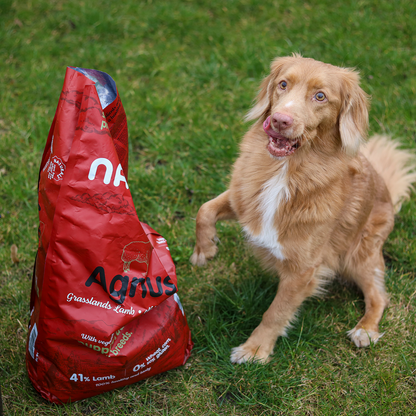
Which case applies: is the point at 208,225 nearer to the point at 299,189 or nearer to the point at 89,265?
the point at 299,189

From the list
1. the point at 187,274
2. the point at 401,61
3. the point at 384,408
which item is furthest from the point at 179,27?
the point at 384,408

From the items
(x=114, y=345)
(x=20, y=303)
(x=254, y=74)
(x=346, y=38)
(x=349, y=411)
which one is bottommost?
(x=349, y=411)

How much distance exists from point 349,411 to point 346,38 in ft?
12.8

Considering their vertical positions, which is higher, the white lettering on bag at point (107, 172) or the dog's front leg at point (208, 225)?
the white lettering on bag at point (107, 172)

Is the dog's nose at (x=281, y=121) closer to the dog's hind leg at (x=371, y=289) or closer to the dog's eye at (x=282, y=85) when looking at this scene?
the dog's eye at (x=282, y=85)

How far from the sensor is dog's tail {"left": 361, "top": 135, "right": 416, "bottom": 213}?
10.4 ft

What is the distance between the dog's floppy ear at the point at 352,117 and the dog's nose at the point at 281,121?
39cm

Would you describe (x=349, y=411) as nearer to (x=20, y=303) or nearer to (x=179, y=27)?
(x=20, y=303)

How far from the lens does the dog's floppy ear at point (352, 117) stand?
7.23 feet

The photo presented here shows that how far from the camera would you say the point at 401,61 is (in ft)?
14.3

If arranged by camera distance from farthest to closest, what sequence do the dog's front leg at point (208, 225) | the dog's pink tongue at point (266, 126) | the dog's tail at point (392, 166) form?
1. the dog's tail at point (392, 166)
2. the dog's front leg at point (208, 225)
3. the dog's pink tongue at point (266, 126)

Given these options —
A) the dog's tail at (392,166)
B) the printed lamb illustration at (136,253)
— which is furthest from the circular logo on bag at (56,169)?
the dog's tail at (392,166)

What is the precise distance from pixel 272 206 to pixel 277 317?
2.10 feet

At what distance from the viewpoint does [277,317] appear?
240 cm
